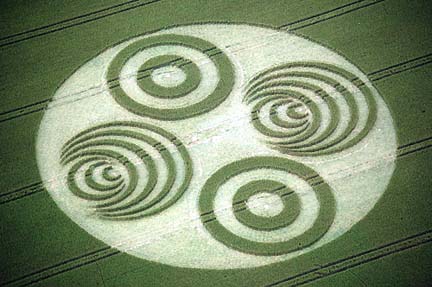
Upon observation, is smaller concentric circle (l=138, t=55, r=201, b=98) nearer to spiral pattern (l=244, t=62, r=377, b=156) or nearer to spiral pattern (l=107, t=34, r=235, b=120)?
spiral pattern (l=107, t=34, r=235, b=120)

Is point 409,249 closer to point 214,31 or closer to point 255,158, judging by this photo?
point 255,158

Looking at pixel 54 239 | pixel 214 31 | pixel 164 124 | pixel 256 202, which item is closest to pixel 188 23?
pixel 214 31

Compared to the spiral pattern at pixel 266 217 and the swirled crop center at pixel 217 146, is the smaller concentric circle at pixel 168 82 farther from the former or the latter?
the spiral pattern at pixel 266 217

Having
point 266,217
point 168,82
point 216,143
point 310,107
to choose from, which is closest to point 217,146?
point 216,143

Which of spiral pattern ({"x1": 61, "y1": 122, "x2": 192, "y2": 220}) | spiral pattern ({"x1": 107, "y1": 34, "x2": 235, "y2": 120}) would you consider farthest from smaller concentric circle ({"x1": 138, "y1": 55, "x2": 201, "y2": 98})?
spiral pattern ({"x1": 61, "y1": 122, "x2": 192, "y2": 220})

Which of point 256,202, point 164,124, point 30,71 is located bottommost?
point 256,202

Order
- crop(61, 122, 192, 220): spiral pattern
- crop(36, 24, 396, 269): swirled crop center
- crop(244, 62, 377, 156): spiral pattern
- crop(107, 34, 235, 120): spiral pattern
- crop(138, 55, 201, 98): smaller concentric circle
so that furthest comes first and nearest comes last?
crop(138, 55, 201, 98): smaller concentric circle < crop(107, 34, 235, 120): spiral pattern < crop(244, 62, 377, 156): spiral pattern < crop(61, 122, 192, 220): spiral pattern < crop(36, 24, 396, 269): swirled crop center
